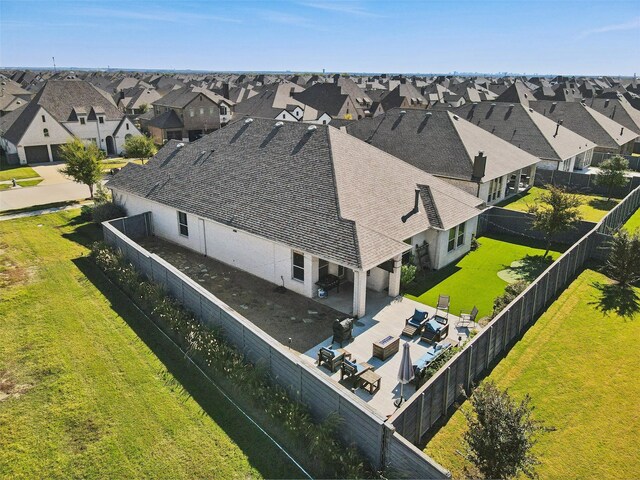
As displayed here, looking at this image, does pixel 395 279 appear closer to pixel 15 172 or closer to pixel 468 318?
pixel 468 318

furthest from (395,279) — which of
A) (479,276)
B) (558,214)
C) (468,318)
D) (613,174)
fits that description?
(613,174)

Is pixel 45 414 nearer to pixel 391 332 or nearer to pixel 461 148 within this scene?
pixel 391 332

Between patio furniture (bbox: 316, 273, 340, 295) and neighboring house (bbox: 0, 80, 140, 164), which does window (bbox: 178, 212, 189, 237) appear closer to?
patio furniture (bbox: 316, 273, 340, 295)

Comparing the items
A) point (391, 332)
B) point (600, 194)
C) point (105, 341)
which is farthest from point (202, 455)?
point (600, 194)

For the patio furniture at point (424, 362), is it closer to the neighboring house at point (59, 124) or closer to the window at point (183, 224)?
the window at point (183, 224)

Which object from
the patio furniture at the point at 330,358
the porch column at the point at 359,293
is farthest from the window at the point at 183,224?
the patio furniture at the point at 330,358

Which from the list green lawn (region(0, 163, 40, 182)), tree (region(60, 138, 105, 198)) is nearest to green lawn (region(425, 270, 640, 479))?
tree (region(60, 138, 105, 198))
